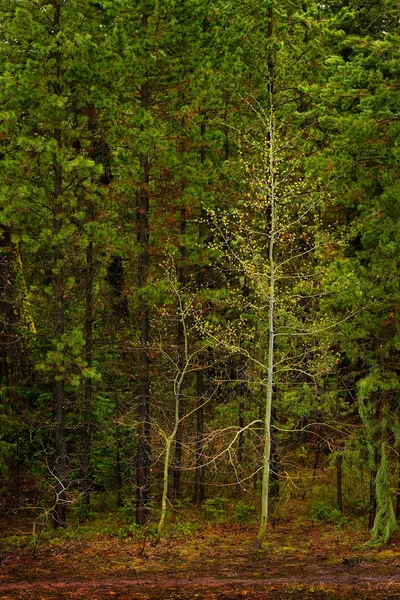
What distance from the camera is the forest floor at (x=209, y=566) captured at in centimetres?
1213

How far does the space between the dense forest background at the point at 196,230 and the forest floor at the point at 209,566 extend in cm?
90

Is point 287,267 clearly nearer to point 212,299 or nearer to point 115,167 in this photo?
point 212,299

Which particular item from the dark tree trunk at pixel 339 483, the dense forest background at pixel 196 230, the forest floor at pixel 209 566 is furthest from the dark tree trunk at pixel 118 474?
the dark tree trunk at pixel 339 483

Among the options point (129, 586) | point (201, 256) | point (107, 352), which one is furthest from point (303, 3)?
point (129, 586)

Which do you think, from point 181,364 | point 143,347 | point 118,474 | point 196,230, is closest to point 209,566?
point 143,347

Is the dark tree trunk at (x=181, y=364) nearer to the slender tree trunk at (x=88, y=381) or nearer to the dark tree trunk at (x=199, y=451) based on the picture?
the dark tree trunk at (x=199, y=451)

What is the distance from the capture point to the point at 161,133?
17.7 meters

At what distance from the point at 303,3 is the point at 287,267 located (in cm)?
797

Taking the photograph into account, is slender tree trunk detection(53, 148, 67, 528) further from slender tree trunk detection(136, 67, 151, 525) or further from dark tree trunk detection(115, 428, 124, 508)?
dark tree trunk detection(115, 428, 124, 508)

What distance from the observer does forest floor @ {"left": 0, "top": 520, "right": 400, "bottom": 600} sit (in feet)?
39.8

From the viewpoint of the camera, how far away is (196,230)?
72.2ft

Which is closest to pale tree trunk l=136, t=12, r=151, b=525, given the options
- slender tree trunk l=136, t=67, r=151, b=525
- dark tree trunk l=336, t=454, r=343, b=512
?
slender tree trunk l=136, t=67, r=151, b=525

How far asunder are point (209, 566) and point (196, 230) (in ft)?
34.8

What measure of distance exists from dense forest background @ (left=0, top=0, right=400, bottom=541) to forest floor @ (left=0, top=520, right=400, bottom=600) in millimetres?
902
